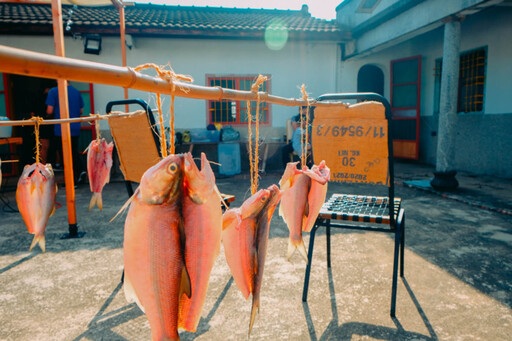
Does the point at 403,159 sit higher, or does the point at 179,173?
the point at 179,173

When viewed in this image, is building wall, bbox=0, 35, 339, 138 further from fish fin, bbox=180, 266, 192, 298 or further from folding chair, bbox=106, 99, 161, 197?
fish fin, bbox=180, 266, 192, 298

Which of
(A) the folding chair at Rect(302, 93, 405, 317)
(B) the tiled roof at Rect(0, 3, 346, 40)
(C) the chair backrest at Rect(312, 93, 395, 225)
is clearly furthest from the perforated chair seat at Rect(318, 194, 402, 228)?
(B) the tiled roof at Rect(0, 3, 346, 40)

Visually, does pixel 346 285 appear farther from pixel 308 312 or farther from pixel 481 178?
pixel 481 178

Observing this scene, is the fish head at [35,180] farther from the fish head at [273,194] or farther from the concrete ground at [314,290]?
the fish head at [273,194]

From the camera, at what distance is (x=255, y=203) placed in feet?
4.34

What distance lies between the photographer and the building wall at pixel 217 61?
9539 millimetres

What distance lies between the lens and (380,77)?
1331 centimetres

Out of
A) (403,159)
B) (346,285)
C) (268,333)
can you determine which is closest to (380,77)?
(403,159)

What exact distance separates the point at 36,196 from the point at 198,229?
1.72 m

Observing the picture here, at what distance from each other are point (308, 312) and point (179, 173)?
2024 mm

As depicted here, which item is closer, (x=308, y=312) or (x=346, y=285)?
(x=308, y=312)

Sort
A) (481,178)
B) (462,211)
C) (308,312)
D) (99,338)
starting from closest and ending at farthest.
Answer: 1. (99,338)
2. (308,312)
3. (462,211)
4. (481,178)

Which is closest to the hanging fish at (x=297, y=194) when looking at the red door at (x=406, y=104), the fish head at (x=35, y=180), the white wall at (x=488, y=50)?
the fish head at (x=35, y=180)

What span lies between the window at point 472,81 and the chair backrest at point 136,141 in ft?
28.1
